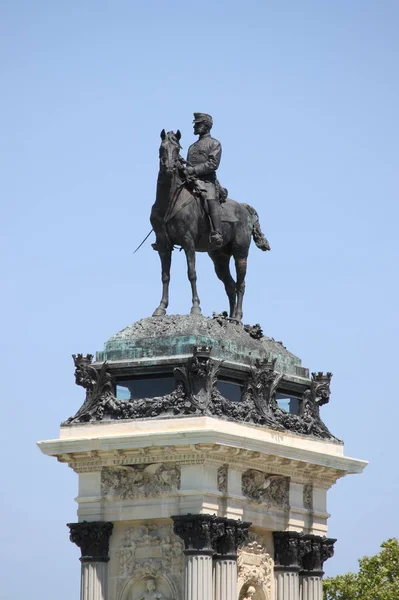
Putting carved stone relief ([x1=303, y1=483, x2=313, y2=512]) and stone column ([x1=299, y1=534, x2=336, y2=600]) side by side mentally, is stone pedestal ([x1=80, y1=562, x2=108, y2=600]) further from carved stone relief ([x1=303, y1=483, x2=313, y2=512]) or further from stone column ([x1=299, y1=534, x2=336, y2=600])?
carved stone relief ([x1=303, y1=483, x2=313, y2=512])

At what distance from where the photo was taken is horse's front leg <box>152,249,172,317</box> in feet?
155

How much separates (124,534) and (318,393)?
4746 millimetres

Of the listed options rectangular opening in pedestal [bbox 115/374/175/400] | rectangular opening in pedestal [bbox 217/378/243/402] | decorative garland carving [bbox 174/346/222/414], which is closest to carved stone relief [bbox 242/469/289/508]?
rectangular opening in pedestal [bbox 217/378/243/402]

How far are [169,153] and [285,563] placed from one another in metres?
7.60

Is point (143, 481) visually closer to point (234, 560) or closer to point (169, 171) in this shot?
point (234, 560)

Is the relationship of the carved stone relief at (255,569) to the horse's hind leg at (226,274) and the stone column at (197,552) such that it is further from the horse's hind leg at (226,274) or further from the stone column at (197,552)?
the horse's hind leg at (226,274)

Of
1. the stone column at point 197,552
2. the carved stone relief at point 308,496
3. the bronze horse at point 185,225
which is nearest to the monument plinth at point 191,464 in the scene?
the stone column at point 197,552

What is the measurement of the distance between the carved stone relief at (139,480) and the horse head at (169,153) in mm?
5283

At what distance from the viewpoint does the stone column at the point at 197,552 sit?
146 ft

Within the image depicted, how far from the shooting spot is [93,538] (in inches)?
1806

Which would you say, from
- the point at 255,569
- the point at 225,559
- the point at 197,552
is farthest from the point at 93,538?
the point at 255,569

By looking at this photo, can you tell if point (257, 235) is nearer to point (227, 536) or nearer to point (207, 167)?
point (207, 167)

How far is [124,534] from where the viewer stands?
45875mm

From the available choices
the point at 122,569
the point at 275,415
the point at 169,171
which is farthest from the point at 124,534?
the point at 169,171
